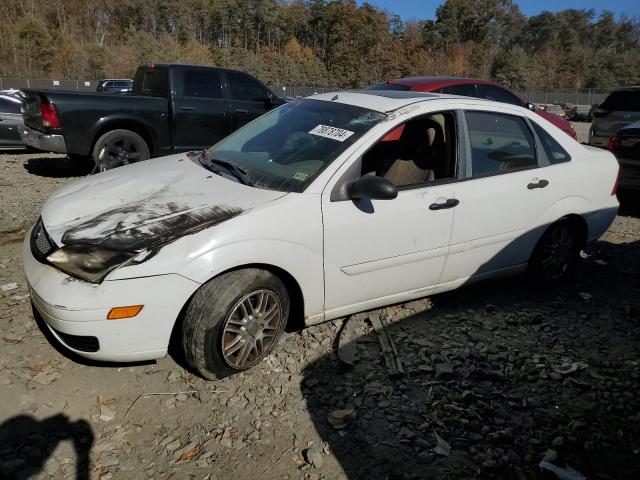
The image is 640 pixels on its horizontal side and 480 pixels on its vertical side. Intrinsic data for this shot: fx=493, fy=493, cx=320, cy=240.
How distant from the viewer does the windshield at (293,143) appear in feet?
10.3

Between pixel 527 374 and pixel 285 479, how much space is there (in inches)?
70.0

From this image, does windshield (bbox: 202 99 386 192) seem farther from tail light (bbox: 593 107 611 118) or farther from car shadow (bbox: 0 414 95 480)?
tail light (bbox: 593 107 611 118)

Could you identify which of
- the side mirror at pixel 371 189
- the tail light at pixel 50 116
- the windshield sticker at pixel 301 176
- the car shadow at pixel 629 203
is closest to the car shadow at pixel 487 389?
the side mirror at pixel 371 189

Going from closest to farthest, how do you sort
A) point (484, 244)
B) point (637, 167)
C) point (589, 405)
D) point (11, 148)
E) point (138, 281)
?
point (138, 281)
point (589, 405)
point (484, 244)
point (637, 167)
point (11, 148)

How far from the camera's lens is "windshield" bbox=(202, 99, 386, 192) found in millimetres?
3143

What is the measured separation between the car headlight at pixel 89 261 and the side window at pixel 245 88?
6.41 m

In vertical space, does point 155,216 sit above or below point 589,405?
above

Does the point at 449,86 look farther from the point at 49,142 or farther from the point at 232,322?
the point at 232,322

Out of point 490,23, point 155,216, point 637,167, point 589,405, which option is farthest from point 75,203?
point 490,23

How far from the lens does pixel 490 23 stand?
94812mm

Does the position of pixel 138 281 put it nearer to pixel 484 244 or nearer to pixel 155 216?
pixel 155 216

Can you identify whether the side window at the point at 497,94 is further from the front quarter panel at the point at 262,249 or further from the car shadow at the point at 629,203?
Result: the front quarter panel at the point at 262,249

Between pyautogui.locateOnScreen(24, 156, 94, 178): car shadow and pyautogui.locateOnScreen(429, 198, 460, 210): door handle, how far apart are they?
6873 mm

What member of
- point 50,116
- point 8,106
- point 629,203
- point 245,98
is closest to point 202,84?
point 245,98
